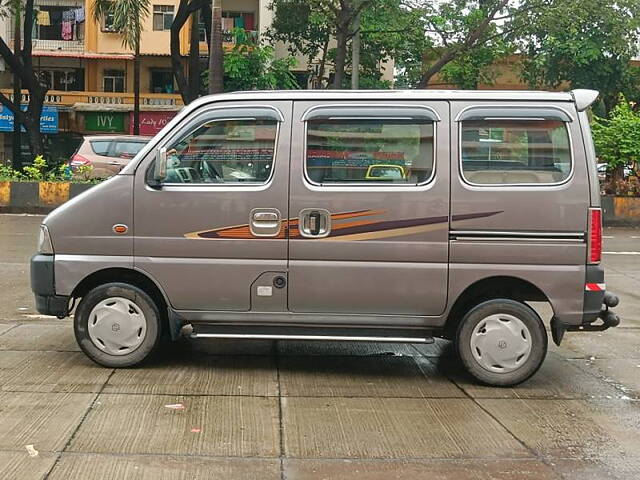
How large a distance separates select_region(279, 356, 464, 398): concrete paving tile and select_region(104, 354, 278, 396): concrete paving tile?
17cm

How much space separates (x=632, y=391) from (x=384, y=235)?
2271 mm

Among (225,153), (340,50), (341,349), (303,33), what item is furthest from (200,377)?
(303,33)

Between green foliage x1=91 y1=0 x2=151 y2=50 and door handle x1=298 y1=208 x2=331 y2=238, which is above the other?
green foliage x1=91 y1=0 x2=151 y2=50

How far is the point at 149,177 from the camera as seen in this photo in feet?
18.5

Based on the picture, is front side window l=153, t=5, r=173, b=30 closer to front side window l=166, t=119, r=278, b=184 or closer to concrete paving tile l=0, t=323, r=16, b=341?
concrete paving tile l=0, t=323, r=16, b=341

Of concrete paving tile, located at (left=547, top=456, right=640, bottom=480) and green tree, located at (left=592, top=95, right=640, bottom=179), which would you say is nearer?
concrete paving tile, located at (left=547, top=456, right=640, bottom=480)

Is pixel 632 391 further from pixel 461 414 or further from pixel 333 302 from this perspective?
pixel 333 302

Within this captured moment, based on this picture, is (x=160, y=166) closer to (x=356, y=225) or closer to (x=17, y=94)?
(x=356, y=225)

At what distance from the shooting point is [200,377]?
579 centimetres

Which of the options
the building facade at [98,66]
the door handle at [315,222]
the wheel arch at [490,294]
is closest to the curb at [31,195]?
the door handle at [315,222]

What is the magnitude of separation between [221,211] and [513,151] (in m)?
2.15

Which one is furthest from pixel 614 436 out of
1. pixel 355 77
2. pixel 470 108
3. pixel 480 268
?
pixel 355 77

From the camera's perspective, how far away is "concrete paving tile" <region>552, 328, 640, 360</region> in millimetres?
6910

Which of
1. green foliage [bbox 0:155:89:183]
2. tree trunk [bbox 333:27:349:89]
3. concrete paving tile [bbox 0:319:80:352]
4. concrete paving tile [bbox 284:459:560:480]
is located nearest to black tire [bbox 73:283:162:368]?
concrete paving tile [bbox 0:319:80:352]
